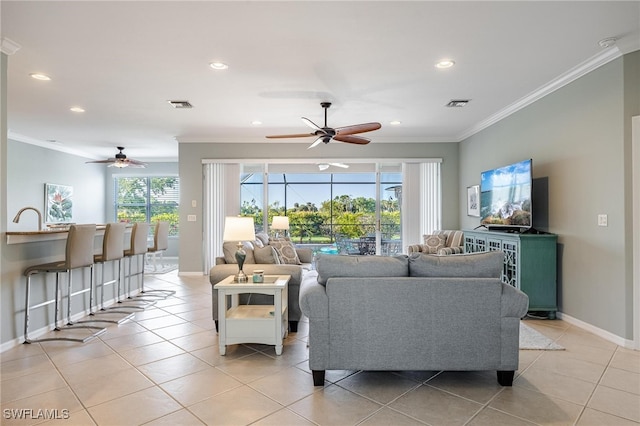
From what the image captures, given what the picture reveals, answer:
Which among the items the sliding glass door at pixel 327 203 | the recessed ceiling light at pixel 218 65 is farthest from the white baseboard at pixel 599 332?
the sliding glass door at pixel 327 203

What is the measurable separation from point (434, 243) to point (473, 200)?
1.04m

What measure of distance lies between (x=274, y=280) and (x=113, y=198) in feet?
27.9

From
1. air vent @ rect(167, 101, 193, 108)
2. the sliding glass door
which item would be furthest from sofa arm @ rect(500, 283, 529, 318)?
the sliding glass door

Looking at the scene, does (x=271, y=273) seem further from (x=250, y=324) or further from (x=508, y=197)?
(x=508, y=197)

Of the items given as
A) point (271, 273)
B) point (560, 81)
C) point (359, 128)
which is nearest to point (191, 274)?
point (271, 273)

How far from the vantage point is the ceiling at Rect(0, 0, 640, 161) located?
8.63 ft

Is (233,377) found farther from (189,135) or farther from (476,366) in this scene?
(189,135)

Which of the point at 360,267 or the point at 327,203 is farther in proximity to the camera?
the point at 327,203

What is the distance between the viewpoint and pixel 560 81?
13.0 ft

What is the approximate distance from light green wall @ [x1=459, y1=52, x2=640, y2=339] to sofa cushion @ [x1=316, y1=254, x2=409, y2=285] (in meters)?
2.28

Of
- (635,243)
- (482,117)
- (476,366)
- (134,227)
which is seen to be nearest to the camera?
(476,366)

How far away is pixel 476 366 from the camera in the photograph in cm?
241

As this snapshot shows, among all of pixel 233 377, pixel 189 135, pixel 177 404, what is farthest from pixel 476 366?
pixel 189 135

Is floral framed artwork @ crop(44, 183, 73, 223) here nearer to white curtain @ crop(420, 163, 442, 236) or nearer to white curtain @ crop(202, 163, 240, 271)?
white curtain @ crop(202, 163, 240, 271)
